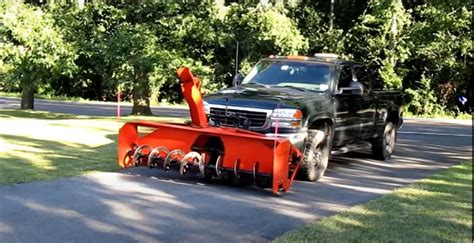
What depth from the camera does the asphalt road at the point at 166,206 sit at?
5750 millimetres

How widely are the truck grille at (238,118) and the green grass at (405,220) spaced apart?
200 centimetres

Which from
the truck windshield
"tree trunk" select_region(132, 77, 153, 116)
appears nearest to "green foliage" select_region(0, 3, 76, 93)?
"tree trunk" select_region(132, 77, 153, 116)

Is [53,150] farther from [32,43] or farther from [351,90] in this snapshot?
[32,43]

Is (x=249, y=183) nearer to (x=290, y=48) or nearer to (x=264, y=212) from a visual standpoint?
(x=264, y=212)

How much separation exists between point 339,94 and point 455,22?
1912 cm

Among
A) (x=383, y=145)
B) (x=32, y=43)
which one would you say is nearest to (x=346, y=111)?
(x=383, y=145)

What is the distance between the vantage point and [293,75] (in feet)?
33.3

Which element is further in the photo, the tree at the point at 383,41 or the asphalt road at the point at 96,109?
the tree at the point at 383,41

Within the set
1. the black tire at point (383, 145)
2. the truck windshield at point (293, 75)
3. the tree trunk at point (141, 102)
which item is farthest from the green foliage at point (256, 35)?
the truck windshield at point (293, 75)

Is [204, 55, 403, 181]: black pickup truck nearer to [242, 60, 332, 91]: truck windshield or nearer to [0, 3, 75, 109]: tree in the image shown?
[242, 60, 332, 91]: truck windshield

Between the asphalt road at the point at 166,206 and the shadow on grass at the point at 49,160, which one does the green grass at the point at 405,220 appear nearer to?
the asphalt road at the point at 166,206

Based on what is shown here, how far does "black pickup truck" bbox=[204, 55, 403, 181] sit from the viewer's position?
8.66 metres

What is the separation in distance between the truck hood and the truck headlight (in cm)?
8

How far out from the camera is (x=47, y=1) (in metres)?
21.8
